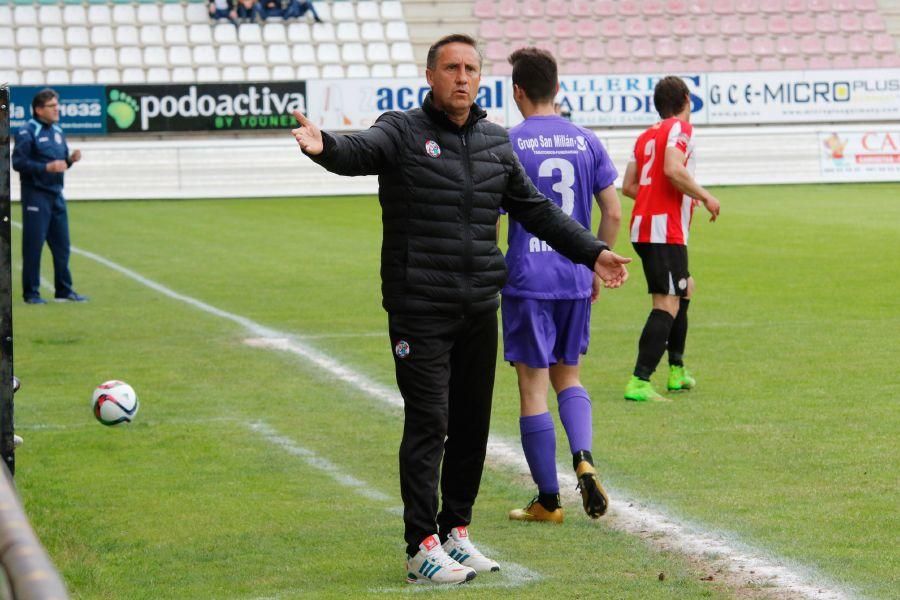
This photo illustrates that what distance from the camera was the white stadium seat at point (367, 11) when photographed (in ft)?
126

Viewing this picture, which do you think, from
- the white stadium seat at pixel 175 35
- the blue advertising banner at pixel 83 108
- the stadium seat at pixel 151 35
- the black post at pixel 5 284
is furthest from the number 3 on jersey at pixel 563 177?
the stadium seat at pixel 151 35

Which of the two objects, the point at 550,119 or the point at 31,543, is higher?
the point at 550,119

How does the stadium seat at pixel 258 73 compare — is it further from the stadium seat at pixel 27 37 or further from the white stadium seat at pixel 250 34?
the stadium seat at pixel 27 37

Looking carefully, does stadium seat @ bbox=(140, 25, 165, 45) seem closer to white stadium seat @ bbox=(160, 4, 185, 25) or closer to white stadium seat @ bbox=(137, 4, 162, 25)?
white stadium seat @ bbox=(137, 4, 162, 25)

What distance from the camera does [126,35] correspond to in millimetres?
36875

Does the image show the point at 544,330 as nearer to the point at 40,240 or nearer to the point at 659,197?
the point at 659,197

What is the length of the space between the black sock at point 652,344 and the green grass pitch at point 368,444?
29 centimetres

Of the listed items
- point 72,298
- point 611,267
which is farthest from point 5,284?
point 72,298

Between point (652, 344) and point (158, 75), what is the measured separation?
93.0ft

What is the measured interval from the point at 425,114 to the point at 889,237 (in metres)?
16.2

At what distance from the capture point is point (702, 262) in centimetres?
1786

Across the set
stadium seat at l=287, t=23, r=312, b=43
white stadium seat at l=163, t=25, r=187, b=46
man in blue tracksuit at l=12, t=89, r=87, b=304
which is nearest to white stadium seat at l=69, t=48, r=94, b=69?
white stadium seat at l=163, t=25, r=187, b=46

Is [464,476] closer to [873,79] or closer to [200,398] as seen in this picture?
[200,398]

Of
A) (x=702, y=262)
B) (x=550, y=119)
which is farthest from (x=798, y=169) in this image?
(x=550, y=119)
